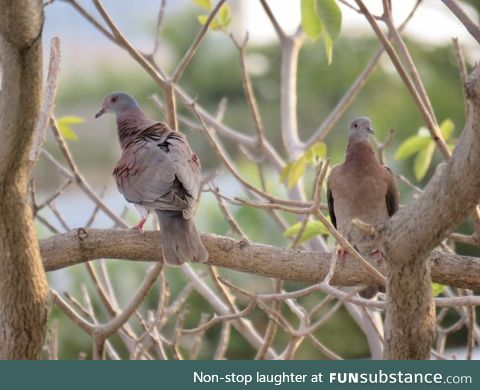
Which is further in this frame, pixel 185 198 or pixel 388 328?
pixel 185 198

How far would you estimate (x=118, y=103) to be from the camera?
3.62 meters

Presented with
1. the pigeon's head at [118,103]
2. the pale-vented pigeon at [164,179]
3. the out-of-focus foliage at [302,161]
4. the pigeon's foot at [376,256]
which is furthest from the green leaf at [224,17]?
the pigeon's foot at [376,256]

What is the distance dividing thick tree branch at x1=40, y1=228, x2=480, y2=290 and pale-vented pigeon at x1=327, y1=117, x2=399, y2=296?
748 millimetres

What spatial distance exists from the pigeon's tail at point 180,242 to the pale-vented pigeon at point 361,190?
0.69 meters

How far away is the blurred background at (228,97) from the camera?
7.19m

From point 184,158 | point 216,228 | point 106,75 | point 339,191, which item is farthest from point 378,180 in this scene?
point 106,75

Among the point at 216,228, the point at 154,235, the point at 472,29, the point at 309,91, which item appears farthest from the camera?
the point at 309,91

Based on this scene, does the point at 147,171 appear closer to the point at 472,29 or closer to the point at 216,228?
the point at 472,29

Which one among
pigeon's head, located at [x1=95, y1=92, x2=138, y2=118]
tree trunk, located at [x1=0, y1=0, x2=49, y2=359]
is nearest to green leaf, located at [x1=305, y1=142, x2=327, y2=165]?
pigeon's head, located at [x1=95, y1=92, x2=138, y2=118]

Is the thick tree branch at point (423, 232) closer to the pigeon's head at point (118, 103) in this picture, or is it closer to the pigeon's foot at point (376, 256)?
the pigeon's foot at point (376, 256)

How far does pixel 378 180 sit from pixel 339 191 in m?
0.14

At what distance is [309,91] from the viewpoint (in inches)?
498

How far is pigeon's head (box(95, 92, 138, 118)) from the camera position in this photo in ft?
11.7

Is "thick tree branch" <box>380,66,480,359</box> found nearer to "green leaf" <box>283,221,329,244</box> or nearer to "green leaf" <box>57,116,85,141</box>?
"green leaf" <box>283,221,329,244</box>
